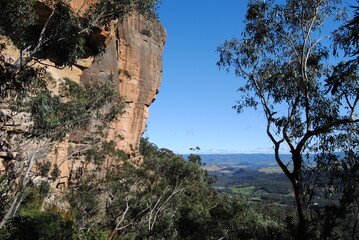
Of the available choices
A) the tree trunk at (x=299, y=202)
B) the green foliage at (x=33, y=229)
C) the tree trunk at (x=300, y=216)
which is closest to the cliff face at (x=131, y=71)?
the green foliage at (x=33, y=229)

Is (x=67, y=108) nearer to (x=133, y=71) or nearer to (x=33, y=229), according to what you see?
(x=33, y=229)

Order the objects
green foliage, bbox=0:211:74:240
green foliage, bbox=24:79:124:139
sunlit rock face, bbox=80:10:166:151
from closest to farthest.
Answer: green foliage, bbox=0:211:74:240 → green foliage, bbox=24:79:124:139 → sunlit rock face, bbox=80:10:166:151

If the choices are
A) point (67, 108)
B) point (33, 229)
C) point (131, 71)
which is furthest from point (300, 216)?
point (131, 71)

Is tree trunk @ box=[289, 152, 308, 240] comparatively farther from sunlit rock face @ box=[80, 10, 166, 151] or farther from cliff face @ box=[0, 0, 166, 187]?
sunlit rock face @ box=[80, 10, 166, 151]

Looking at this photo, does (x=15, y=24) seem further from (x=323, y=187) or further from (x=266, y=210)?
(x=266, y=210)

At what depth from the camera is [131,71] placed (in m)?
27.2

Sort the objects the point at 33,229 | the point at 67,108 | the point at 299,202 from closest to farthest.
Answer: the point at 299,202 < the point at 33,229 < the point at 67,108

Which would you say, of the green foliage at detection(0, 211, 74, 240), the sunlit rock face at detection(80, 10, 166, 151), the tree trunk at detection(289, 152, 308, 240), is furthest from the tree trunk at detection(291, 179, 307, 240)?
the sunlit rock face at detection(80, 10, 166, 151)

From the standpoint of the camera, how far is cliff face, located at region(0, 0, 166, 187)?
2234cm

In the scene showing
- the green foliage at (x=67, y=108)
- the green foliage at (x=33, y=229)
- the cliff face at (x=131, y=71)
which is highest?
the cliff face at (x=131, y=71)

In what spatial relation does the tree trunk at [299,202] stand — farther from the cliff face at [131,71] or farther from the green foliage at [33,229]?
the cliff face at [131,71]

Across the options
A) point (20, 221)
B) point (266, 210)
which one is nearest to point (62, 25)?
point (20, 221)

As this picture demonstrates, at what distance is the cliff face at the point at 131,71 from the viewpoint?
22.3 meters

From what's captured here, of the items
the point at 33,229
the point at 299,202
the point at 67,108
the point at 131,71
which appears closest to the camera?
the point at 299,202
